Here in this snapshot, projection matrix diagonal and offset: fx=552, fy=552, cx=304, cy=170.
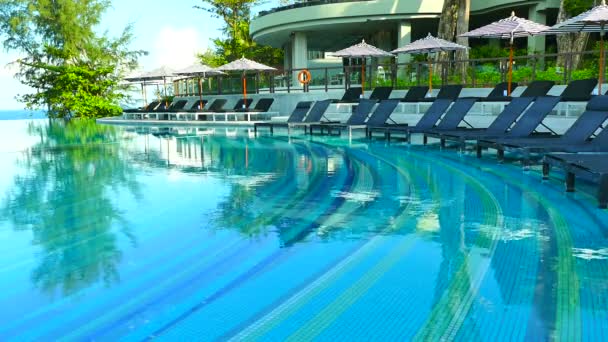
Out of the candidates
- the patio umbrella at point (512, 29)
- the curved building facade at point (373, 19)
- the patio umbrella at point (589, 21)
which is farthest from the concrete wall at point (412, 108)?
the curved building facade at point (373, 19)

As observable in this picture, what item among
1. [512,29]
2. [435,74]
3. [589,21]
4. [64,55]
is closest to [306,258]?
[589,21]

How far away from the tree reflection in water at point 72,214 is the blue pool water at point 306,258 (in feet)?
0.08

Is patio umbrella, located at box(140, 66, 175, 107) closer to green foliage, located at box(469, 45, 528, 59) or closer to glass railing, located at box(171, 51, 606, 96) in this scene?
glass railing, located at box(171, 51, 606, 96)

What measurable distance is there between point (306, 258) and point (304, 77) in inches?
721

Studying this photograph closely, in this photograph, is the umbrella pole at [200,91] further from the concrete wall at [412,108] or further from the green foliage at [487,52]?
the green foliage at [487,52]

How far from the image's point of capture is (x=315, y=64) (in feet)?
113

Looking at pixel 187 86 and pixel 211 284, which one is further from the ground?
pixel 187 86

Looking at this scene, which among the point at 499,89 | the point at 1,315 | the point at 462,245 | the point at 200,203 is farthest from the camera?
the point at 499,89

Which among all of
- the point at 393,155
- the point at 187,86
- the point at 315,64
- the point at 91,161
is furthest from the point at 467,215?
the point at 315,64

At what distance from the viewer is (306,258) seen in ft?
14.0

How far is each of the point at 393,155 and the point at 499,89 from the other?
488 centimetres

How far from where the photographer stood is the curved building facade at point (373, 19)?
23.6 meters

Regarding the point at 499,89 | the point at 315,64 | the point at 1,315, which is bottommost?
the point at 1,315

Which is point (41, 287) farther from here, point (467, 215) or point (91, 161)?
point (91, 161)
